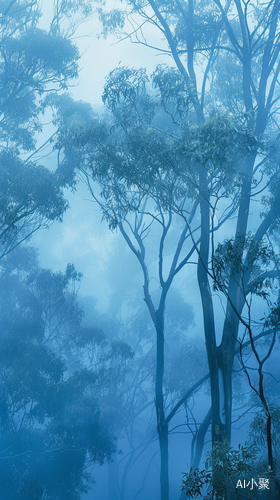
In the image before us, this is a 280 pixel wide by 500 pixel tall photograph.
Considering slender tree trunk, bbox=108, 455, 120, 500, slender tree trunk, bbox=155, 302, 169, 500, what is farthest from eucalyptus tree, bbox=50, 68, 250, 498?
slender tree trunk, bbox=108, 455, 120, 500

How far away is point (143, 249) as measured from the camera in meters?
6.14

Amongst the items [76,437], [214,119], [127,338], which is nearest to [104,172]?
[214,119]

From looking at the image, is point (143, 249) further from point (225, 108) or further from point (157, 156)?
point (225, 108)

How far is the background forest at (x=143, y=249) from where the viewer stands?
445cm

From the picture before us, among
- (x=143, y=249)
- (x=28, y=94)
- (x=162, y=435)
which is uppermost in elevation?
(x=28, y=94)

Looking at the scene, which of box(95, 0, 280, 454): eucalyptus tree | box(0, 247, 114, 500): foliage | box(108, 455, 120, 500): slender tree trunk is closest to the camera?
box(95, 0, 280, 454): eucalyptus tree

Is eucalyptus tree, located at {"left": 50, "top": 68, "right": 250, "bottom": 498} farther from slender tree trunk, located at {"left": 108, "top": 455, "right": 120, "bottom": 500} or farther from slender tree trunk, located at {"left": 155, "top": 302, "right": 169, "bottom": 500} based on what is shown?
slender tree trunk, located at {"left": 108, "top": 455, "right": 120, "bottom": 500}

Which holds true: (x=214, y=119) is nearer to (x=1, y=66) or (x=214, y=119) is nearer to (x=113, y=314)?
(x=1, y=66)

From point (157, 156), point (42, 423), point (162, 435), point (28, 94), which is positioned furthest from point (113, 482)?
point (28, 94)

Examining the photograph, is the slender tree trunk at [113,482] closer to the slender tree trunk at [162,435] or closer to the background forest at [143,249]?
the background forest at [143,249]

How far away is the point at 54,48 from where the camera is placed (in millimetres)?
8281

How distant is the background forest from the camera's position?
4.45 meters

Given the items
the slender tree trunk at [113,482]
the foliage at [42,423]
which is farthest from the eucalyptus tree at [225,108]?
the slender tree trunk at [113,482]

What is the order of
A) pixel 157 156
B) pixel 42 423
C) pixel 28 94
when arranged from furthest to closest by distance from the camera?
pixel 28 94 < pixel 42 423 < pixel 157 156
